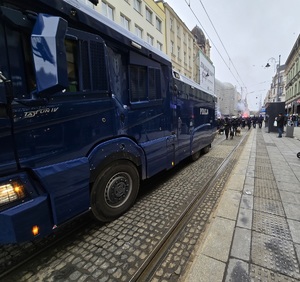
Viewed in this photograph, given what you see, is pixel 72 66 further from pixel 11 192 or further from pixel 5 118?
pixel 11 192

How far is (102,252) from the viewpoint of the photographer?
2.40 meters

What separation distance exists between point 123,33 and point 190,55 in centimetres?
3371

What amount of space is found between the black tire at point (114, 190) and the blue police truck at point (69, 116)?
2 centimetres

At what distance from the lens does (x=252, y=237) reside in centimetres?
262

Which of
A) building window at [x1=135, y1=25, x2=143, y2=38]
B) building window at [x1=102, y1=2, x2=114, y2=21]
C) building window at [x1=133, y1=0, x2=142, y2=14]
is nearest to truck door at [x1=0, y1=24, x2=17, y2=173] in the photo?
building window at [x1=102, y1=2, x2=114, y2=21]

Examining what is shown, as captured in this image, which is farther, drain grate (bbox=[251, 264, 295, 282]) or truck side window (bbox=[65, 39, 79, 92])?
truck side window (bbox=[65, 39, 79, 92])

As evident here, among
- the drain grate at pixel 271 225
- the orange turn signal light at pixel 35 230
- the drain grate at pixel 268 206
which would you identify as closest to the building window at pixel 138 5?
the drain grate at pixel 268 206

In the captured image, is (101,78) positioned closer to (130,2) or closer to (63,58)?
(63,58)

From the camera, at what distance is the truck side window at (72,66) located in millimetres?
2273

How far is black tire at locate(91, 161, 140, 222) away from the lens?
2.76m

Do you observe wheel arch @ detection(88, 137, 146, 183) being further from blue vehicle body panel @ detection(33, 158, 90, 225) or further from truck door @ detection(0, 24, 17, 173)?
truck door @ detection(0, 24, 17, 173)

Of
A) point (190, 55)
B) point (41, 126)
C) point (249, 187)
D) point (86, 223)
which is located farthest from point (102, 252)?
point (190, 55)

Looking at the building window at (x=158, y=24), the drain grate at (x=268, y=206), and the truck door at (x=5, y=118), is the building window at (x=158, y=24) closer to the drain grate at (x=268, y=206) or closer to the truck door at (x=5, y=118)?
the drain grate at (x=268, y=206)

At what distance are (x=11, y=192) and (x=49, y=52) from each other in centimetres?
146
